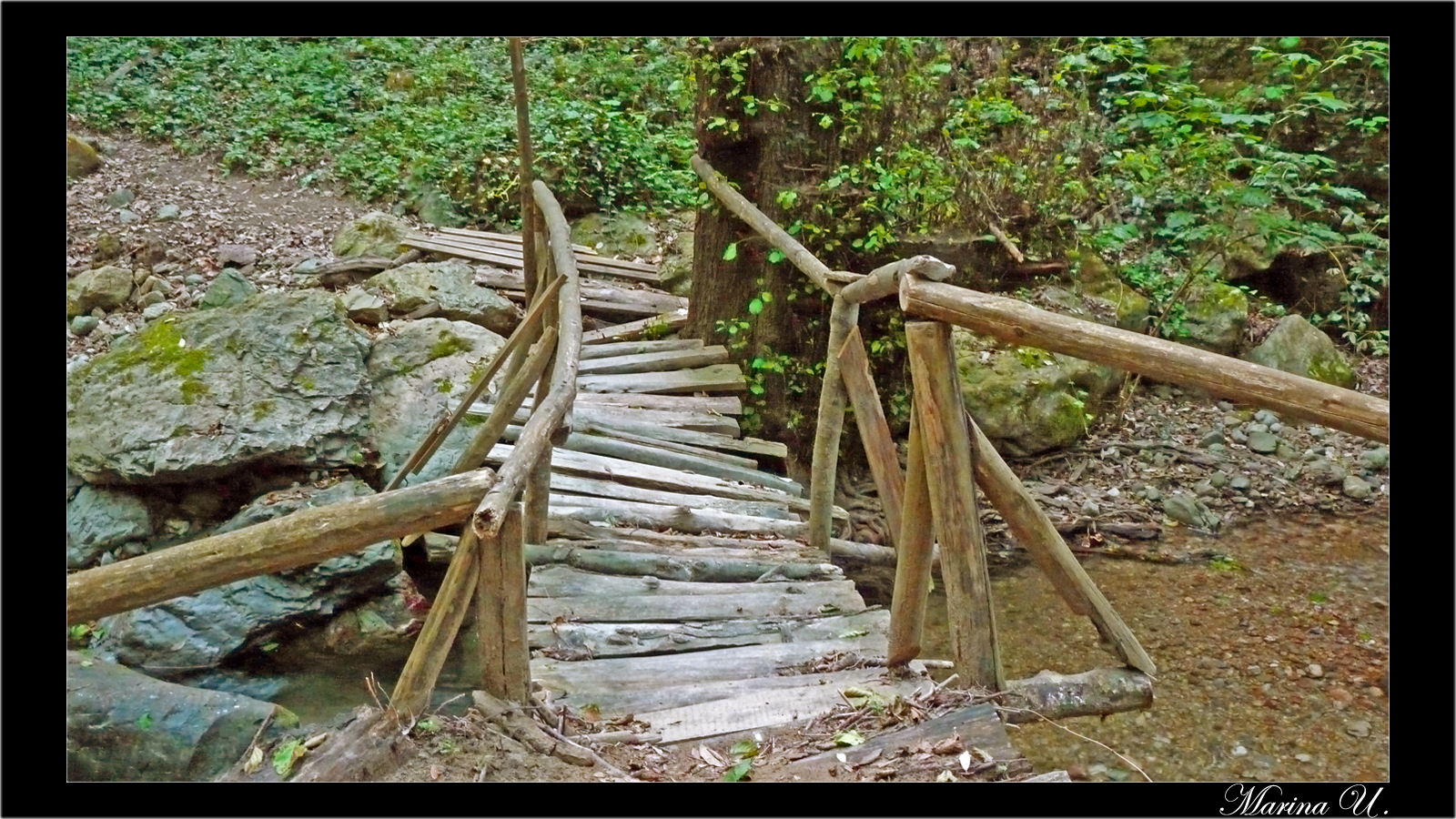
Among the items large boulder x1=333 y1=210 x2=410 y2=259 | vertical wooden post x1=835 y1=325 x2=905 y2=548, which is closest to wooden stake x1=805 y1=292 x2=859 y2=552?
vertical wooden post x1=835 y1=325 x2=905 y2=548

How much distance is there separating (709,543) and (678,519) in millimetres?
256

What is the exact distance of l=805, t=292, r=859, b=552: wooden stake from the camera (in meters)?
3.96

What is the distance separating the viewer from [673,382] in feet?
21.1

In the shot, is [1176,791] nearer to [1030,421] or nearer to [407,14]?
[407,14]

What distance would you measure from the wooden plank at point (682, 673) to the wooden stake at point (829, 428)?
3.25 ft

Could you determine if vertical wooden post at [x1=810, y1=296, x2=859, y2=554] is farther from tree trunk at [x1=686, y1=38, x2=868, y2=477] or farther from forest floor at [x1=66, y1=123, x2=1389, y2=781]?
tree trunk at [x1=686, y1=38, x2=868, y2=477]

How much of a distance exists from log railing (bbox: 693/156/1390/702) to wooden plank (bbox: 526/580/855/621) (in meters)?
0.84

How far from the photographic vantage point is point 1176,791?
2115 millimetres

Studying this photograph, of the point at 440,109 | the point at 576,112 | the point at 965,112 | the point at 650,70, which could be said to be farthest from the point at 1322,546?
the point at 440,109

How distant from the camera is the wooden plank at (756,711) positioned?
2.83 meters

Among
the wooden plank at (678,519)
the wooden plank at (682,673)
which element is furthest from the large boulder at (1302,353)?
the wooden plank at (682,673)

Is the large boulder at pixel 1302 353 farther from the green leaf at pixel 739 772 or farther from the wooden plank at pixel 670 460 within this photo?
the green leaf at pixel 739 772
